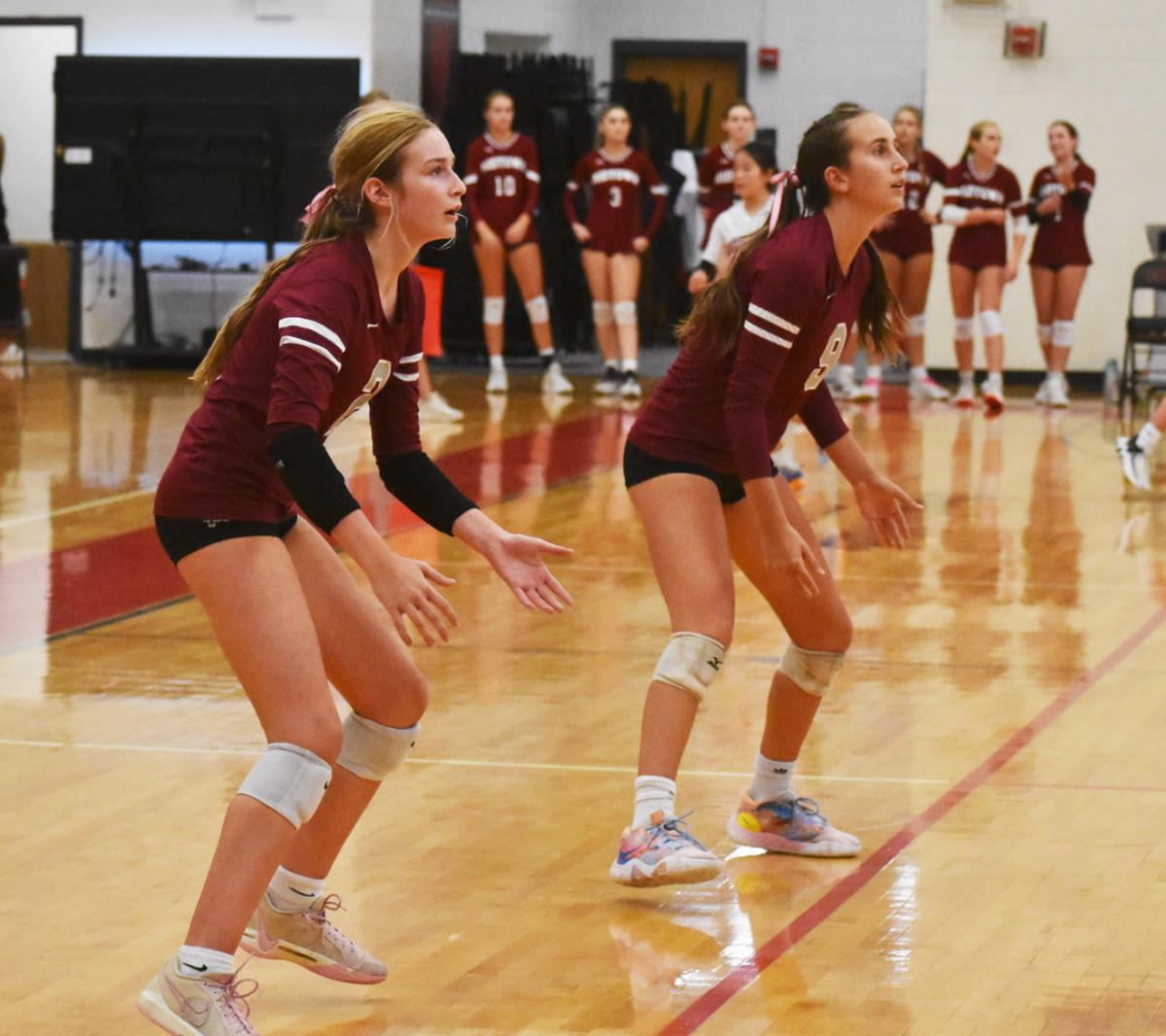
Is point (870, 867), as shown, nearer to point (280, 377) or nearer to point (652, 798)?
point (652, 798)

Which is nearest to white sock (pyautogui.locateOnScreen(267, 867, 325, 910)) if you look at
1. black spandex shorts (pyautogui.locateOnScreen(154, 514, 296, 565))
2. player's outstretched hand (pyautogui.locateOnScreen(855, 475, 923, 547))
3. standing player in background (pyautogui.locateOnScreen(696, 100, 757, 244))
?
black spandex shorts (pyautogui.locateOnScreen(154, 514, 296, 565))

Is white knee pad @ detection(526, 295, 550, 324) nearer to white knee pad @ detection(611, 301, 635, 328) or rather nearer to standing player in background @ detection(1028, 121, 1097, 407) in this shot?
white knee pad @ detection(611, 301, 635, 328)

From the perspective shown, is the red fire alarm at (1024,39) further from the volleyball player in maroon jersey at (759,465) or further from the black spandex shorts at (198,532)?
the black spandex shorts at (198,532)

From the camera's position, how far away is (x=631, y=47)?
58.1ft

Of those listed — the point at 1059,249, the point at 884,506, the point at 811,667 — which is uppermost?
the point at 1059,249

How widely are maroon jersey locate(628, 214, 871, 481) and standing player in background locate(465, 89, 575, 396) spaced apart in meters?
8.95

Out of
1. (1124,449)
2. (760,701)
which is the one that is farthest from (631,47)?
(760,701)

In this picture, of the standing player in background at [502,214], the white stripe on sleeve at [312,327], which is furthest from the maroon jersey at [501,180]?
the white stripe on sleeve at [312,327]

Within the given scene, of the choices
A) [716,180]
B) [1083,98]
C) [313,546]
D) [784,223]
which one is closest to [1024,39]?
[1083,98]

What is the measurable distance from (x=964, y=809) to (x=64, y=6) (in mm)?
12721

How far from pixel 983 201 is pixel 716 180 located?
205 cm

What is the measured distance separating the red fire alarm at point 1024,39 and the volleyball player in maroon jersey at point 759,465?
36.3ft

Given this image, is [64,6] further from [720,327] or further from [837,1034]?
[837,1034]

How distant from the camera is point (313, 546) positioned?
9.39 feet
